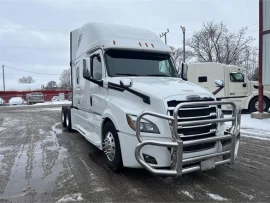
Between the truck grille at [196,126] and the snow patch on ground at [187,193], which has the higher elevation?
the truck grille at [196,126]

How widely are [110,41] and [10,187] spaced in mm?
3417

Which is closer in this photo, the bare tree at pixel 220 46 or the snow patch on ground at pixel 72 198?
the snow patch on ground at pixel 72 198

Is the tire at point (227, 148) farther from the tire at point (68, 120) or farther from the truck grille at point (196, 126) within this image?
the tire at point (68, 120)

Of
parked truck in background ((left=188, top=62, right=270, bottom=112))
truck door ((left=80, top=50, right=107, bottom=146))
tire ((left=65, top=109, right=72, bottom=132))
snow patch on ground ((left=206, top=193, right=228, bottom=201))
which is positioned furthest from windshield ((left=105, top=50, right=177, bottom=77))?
parked truck in background ((left=188, top=62, right=270, bottom=112))

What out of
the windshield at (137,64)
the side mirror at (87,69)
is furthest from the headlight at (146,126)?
the side mirror at (87,69)

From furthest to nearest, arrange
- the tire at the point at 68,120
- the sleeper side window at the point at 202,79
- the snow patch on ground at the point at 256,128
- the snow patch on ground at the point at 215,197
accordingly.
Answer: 1. the sleeper side window at the point at 202,79
2. the tire at the point at 68,120
3. the snow patch on ground at the point at 256,128
4. the snow patch on ground at the point at 215,197

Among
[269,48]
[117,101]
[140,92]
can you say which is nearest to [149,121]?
[140,92]

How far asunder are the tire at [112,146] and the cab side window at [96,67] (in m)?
1.25

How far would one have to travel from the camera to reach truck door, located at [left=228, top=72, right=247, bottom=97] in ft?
51.2

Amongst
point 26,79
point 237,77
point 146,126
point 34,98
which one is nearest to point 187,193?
point 146,126

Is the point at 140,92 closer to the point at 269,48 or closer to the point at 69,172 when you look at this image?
the point at 69,172

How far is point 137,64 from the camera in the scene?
578 cm

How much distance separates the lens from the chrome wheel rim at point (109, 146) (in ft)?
16.0

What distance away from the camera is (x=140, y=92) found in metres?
4.48
